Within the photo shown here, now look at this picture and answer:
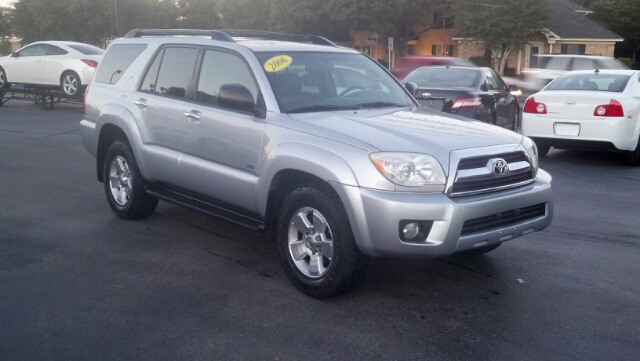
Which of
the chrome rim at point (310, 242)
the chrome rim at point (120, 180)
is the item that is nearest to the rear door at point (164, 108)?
the chrome rim at point (120, 180)

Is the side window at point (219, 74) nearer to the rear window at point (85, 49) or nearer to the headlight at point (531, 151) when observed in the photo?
the headlight at point (531, 151)

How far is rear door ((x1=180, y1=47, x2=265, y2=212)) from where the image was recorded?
18.4 ft

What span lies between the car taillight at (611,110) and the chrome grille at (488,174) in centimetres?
612

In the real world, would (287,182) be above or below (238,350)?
above

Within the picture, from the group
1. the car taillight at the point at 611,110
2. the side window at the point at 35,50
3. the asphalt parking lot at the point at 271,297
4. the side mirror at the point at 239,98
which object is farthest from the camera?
the side window at the point at 35,50

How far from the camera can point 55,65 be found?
19297 millimetres

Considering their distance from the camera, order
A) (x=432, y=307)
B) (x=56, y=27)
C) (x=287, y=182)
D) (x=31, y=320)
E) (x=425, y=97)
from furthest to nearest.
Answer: (x=56, y=27) → (x=425, y=97) → (x=287, y=182) → (x=432, y=307) → (x=31, y=320)

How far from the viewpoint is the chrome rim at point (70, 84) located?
18.9 metres

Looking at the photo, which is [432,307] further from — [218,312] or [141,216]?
[141,216]

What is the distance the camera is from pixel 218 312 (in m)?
4.90

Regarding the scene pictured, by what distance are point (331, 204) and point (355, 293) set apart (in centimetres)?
82

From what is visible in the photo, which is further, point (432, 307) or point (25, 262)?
point (25, 262)

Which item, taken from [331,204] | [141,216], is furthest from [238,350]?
[141,216]

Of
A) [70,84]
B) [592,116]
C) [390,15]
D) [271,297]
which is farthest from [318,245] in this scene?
[390,15]
